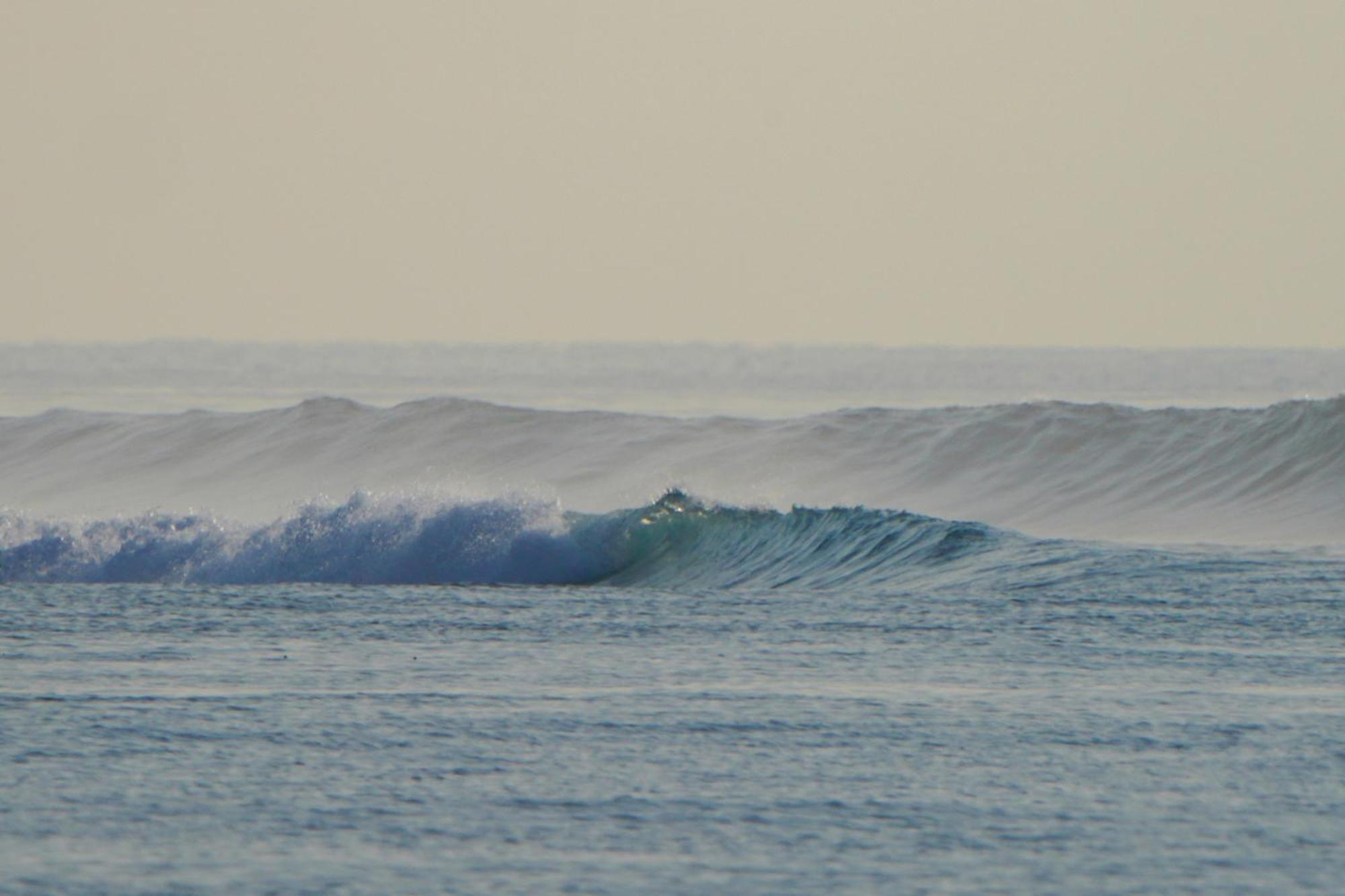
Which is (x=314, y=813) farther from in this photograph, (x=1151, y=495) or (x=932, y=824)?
(x=1151, y=495)

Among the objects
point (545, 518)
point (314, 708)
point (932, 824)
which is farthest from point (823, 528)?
point (932, 824)

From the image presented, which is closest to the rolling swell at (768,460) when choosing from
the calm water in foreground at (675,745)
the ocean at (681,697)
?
the ocean at (681,697)

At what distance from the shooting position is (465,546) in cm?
1706

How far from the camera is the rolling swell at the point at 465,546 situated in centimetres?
1680

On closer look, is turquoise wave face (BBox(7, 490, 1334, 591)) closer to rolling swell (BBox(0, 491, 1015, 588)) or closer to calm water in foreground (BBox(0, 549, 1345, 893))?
rolling swell (BBox(0, 491, 1015, 588))

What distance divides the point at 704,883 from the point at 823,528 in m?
11.1

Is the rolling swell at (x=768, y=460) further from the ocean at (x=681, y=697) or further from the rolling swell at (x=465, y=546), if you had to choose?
the rolling swell at (x=465, y=546)

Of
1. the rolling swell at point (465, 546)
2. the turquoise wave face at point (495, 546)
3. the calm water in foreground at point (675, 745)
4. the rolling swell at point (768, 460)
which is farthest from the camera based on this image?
the rolling swell at point (768, 460)

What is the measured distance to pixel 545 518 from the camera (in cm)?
1755

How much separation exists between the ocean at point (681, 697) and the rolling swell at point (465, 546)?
0.04m

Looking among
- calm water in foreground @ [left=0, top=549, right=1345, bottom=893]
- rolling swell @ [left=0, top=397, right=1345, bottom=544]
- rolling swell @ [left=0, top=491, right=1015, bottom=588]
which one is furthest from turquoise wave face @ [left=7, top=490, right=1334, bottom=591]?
rolling swell @ [left=0, top=397, right=1345, bottom=544]

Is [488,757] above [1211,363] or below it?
below

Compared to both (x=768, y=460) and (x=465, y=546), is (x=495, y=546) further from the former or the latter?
(x=768, y=460)

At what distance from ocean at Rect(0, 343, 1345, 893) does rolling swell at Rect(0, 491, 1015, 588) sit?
0.04 meters
